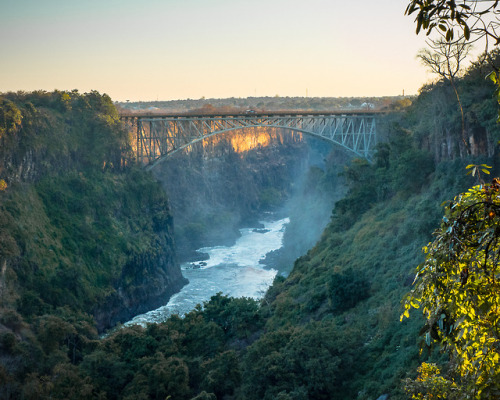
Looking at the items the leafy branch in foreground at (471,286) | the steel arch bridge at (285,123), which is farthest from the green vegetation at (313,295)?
the steel arch bridge at (285,123)

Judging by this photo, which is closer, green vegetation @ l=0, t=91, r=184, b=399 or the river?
green vegetation @ l=0, t=91, r=184, b=399

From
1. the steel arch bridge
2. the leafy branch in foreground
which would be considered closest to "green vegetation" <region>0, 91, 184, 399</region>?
the steel arch bridge

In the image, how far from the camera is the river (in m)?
44.9

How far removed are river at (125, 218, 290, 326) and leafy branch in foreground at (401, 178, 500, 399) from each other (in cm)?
3145

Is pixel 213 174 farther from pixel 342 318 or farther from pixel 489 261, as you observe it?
pixel 489 261

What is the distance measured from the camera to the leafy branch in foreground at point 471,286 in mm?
6223

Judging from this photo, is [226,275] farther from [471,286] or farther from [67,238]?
[471,286]

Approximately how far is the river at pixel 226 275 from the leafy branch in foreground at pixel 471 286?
3145 centimetres

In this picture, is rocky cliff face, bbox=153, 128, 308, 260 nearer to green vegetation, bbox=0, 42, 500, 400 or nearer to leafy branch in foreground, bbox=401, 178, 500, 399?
green vegetation, bbox=0, 42, 500, 400

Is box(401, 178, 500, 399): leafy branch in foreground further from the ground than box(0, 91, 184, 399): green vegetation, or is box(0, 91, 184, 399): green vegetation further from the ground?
box(401, 178, 500, 399): leafy branch in foreground

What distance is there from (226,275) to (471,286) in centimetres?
4837

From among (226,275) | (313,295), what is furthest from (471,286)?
(226,275)

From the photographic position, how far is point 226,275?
54.1 m

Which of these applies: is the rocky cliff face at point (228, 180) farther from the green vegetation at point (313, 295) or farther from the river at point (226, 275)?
the green vegetation at point (313, 295)
